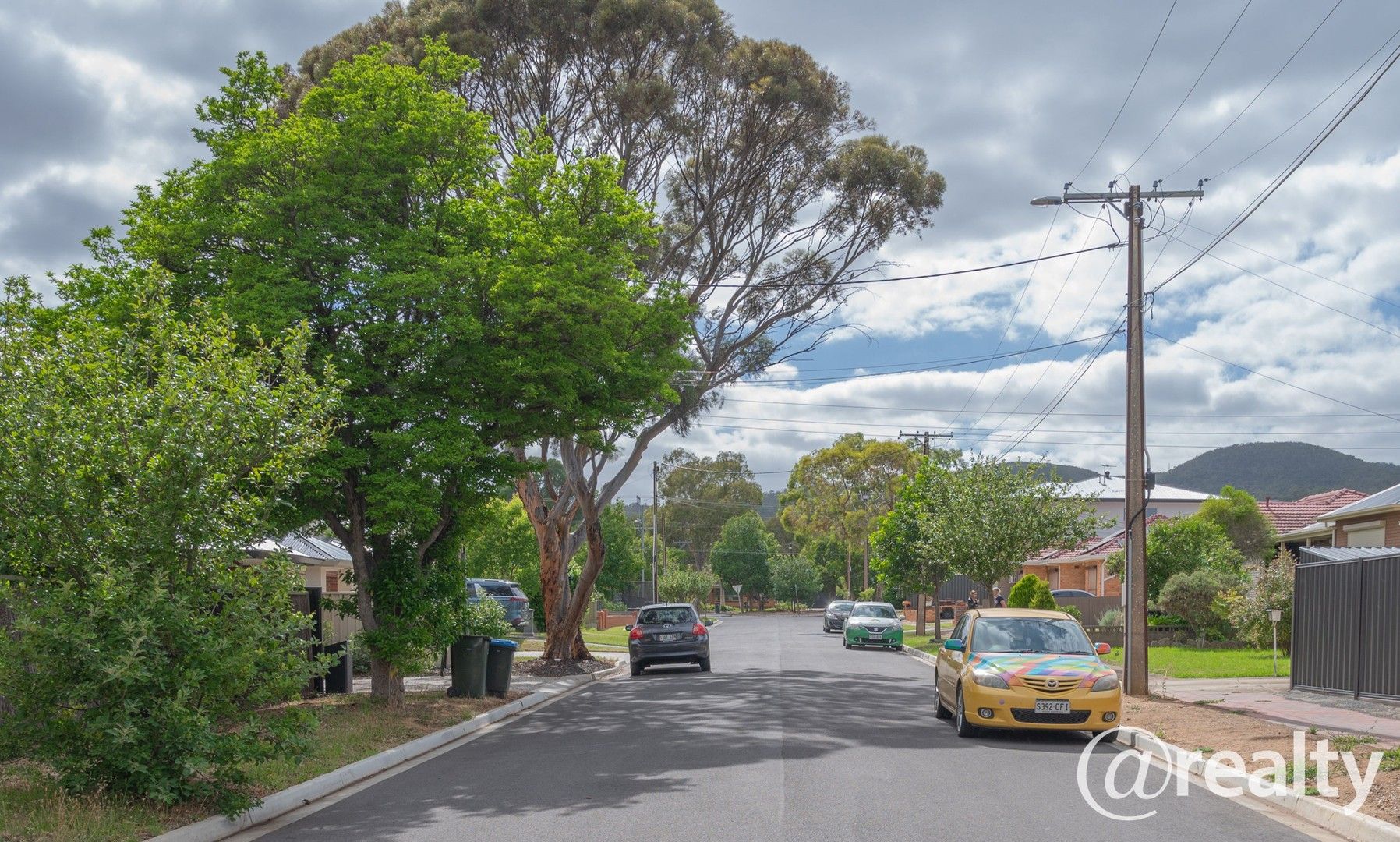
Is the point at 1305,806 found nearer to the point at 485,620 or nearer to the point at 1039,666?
the point at 1039,666

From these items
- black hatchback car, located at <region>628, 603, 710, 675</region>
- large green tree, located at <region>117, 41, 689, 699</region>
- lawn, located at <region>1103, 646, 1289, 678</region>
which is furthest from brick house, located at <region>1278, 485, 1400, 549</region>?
large green tree, located at <region>117, 41, 689, 699</region>

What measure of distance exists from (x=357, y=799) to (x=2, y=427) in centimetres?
407

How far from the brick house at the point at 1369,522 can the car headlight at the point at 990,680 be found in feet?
63.1

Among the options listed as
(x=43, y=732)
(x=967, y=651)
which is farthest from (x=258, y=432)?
(x=967, y=651)

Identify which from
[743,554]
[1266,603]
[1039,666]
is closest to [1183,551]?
[1266,603]

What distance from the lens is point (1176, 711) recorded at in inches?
634

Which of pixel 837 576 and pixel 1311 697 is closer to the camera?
pixel 1311 697

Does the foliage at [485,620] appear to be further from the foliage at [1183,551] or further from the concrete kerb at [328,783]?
the foliage at [1183,551]

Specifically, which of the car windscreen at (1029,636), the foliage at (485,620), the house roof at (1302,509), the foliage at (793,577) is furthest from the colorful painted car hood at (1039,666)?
the foliage at (793,577)

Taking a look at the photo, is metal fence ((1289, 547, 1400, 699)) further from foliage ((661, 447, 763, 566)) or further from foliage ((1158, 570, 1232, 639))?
foliage ((661, 447, 763, 566))

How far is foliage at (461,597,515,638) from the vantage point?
19.5 m

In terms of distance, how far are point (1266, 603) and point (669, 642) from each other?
13211 millimetres

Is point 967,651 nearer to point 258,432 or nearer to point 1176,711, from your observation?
point 1176,711

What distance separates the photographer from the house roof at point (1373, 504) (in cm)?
2839
